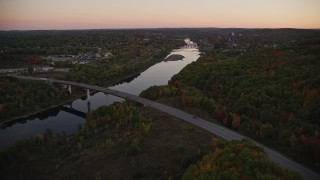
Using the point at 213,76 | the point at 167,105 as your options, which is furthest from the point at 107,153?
the point at 213,76

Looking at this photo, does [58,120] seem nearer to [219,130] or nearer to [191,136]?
[191,136]

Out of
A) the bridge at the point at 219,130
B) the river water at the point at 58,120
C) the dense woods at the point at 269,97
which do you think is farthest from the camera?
the river water at the point at 58,120

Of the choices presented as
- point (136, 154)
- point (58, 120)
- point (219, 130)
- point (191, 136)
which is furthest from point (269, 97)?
point (58, 120)

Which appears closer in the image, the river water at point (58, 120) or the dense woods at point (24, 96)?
the river water at point (58, 120)

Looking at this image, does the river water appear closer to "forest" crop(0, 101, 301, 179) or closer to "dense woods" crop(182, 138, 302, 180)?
"forest" crop(0, 101, 301, 179)

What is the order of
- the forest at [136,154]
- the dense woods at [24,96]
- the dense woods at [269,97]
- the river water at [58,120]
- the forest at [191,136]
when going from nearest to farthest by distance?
the forest at [136,154] → the forest at [191,136] → the dense woods at [269,97] → the river water at [58,120] → the dense woods at [24,96]

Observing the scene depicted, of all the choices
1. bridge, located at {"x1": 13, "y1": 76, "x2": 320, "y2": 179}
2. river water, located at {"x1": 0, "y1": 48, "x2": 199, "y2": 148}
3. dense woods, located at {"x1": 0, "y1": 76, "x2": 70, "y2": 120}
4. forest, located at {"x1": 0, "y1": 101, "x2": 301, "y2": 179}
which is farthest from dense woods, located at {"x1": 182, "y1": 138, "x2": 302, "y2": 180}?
dense woods, located at {"x1": 0, "y1": 76, "x2": 70, "y2": 120}

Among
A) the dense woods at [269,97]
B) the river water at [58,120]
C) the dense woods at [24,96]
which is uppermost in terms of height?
the dense woods at [269,97]

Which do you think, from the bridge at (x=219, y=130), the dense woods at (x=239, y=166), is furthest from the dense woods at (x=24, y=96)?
the dense woods at (x=239, y=166)

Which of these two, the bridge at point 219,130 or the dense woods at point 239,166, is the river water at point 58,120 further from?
the dense woods at point 239,166
